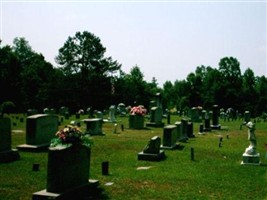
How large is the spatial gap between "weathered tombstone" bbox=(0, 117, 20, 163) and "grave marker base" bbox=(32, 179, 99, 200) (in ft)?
20.3

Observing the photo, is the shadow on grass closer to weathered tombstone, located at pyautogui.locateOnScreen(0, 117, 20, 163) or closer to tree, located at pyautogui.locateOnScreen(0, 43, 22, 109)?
weathered tombstone, located at pyautogui.locateOnScreen(0, 117, 20, 163)

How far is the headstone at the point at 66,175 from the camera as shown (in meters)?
10.0

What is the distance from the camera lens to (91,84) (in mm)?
69062

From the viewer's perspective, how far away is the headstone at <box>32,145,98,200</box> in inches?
396

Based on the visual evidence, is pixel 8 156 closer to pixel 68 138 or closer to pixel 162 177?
pixel 68 138

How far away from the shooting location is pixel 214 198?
437 inches

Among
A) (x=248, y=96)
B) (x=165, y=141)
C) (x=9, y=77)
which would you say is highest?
(x=9, y=77)

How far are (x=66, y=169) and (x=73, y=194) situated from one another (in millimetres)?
752

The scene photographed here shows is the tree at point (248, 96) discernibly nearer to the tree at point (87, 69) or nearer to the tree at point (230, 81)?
the tree at point (230, 81)

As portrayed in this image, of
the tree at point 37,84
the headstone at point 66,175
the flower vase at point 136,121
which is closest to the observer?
the headstone at point 66,175

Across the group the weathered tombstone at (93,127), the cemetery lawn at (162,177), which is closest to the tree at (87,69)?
the weathered tombstone at (93,127)

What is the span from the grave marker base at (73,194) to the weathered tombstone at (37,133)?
8688 mm

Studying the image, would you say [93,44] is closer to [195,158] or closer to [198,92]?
[198,92]

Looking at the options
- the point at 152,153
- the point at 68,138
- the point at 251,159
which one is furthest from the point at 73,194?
the point at 251,159
